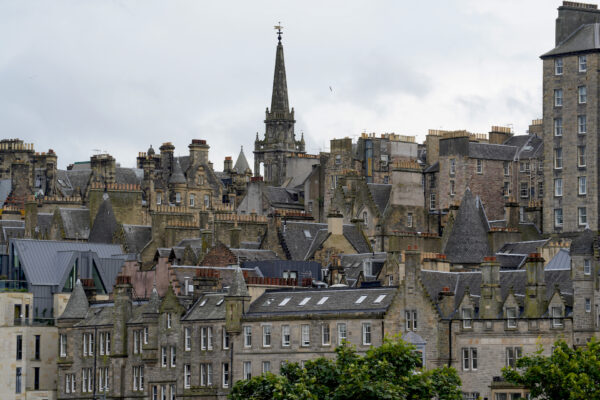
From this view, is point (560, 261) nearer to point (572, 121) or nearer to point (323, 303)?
point (323, 303)

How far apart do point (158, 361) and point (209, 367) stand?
19.4ft

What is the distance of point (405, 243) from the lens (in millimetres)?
161250

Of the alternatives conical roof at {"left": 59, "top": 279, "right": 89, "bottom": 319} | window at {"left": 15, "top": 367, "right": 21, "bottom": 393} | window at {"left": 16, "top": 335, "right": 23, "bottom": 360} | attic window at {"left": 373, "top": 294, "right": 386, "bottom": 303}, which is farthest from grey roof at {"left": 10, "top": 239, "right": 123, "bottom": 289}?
attic window at {"left": 373, "top": 294, "right": 386, "bottom": 303}

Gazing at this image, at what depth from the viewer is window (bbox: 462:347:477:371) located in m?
124

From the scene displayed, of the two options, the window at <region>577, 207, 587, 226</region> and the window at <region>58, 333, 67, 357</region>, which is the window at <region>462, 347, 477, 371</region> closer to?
the window at <region>58, 333, 67, 357</region>

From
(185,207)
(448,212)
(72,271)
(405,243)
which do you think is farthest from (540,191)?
(72,271)

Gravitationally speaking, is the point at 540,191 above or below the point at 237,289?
A: above

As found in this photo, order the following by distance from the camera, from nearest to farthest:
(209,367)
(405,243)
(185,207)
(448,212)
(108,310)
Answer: (209,367) < (108,310) < (405,243) < (448,212) < (185,207)

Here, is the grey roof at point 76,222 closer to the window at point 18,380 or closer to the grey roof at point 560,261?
the window at point 18,380

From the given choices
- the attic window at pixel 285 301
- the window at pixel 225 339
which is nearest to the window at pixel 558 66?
the attic window at pixel 285 301

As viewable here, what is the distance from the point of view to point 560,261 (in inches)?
5477

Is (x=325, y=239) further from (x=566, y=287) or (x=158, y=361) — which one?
(x=566, y=287)

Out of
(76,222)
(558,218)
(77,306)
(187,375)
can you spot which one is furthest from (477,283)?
(76,222)

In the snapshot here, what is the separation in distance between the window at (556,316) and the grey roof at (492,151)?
193ft
